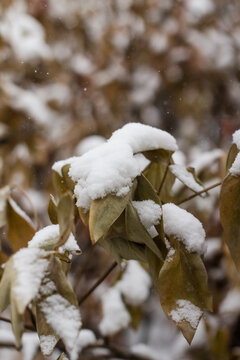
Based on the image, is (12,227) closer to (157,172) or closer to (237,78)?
(157,172)

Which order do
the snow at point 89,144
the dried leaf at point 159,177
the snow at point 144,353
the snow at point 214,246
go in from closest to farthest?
the dried leaf at point 159,177 → the snow at point 144,353 → the snow at point 89,144 → the snow at point 214,246

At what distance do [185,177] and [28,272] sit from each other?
0.29m

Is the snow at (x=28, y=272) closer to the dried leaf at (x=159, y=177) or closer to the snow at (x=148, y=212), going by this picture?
the snow at (x=148, y=212)

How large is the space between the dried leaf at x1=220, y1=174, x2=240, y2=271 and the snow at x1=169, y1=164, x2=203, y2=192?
0.11m

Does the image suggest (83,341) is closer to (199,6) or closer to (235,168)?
(235,168)

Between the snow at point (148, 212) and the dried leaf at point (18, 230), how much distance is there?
9.6 inches

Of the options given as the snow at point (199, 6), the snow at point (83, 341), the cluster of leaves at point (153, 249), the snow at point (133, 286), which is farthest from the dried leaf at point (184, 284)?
the snow at point (199, 6)

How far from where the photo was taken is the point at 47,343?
0.50 metres

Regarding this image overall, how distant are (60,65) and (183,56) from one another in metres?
0.75

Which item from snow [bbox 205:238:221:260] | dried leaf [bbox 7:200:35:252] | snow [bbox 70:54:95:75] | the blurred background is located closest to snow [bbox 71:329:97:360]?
dried leaf [bbox 7:200:35:252]

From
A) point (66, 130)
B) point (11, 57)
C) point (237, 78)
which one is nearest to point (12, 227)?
point (11, 57)

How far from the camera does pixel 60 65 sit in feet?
8.39

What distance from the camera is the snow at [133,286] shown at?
1.10 metres

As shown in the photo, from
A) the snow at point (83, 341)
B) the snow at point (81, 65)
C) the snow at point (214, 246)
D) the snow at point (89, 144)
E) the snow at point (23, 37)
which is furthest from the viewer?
the snow at point (81, 65)
